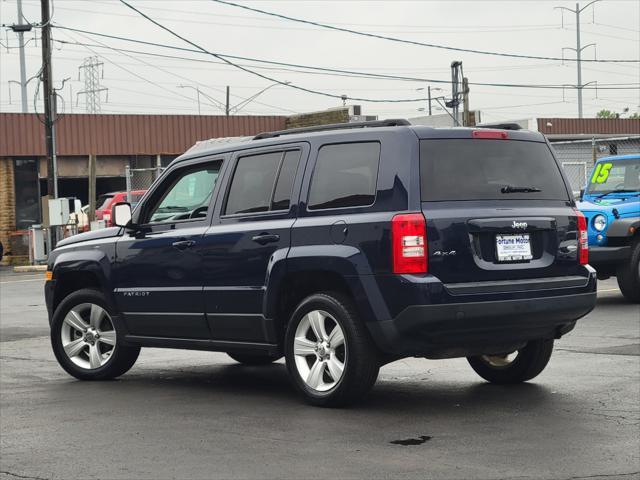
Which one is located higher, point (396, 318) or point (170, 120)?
point (170, 120)

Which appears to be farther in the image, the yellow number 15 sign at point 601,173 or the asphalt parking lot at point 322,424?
the yellow number 15 sign at point 601,173

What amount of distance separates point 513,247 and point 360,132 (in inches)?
52.7

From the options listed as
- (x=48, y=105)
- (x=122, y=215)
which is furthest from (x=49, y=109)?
(x=122, y=215)

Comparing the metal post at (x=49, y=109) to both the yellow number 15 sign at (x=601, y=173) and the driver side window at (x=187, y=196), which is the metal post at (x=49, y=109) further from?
the driver side window at (x=187, y=196)

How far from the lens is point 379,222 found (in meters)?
7.54

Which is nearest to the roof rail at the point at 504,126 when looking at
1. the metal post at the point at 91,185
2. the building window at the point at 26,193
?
the metal post at the point at 91,185

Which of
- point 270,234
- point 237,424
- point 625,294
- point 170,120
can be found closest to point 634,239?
point 625,294

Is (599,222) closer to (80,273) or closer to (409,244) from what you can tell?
(80,273)

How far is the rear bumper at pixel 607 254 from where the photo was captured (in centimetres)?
1466

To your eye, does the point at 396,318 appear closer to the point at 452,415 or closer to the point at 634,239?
the point at 452,415

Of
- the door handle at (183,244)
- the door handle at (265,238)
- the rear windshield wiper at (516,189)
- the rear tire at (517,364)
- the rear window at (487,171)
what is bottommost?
the rear tire at (517,364)

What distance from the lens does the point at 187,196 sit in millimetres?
9430

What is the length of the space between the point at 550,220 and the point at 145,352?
570 cm

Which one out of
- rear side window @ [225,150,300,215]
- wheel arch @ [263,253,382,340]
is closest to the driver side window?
rear side window @ [225,150,300,215]
